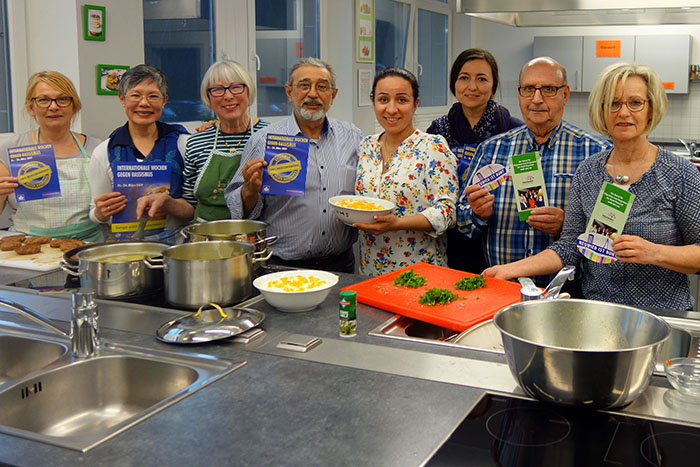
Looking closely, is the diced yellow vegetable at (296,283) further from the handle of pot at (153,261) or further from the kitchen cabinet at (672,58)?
the kitchen cabinet at (672,58)

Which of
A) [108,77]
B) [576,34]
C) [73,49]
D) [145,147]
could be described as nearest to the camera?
[145,147]

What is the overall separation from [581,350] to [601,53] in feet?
21.4

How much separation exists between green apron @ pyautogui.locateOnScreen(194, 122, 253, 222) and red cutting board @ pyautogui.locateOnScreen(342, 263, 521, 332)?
102 centimetres

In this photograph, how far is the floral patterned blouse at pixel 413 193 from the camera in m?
2.67

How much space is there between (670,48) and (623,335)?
20.2ft

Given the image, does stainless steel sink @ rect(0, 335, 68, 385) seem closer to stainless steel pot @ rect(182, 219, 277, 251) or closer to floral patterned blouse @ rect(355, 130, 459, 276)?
stainless steel pot @ rect(182, 219, 277, 251)

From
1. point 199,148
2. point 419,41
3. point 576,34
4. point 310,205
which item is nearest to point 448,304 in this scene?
point 310,205

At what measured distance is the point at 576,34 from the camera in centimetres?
738

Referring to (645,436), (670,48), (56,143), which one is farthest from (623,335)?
(670,48)

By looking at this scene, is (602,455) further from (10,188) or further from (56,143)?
(56,143)

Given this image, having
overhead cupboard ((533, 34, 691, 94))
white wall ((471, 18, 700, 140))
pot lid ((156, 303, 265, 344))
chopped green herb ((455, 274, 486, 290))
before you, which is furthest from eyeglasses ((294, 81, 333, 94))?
overhead cupboard ((533, 34, 691, 94))

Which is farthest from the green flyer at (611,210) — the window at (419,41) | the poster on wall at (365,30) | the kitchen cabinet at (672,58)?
the kitchen cabinet at (672,58)

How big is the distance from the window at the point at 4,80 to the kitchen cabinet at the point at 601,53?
541 centimetres

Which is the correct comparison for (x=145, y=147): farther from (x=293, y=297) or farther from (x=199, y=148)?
(x=293, y=297)
